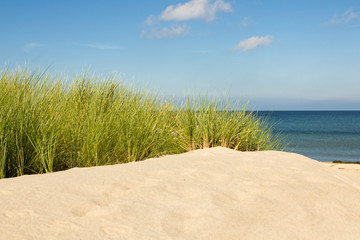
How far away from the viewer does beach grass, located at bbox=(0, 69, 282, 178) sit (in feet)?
11.2

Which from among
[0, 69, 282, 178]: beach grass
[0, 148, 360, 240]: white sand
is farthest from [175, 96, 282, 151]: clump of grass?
[0, 148, 360, 240]: white sand

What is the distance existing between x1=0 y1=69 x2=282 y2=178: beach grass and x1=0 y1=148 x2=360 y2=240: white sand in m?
0.76

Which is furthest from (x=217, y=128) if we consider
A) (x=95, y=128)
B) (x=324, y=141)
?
(x=324, y=141)

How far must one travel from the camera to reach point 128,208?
2.09 m

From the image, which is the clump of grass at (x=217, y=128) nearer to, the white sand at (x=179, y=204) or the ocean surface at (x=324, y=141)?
the ocean surface at (x=324, y=141)

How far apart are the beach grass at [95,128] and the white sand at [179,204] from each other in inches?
30.0

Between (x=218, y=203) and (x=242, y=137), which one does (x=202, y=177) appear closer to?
(x=218, y=203)

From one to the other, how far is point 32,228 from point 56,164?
2172 millimetres

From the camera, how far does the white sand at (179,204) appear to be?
72.9 inches

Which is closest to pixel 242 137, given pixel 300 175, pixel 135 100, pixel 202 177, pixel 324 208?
pixel 135 100

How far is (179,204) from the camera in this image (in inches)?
87.0

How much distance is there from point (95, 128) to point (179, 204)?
2071mm

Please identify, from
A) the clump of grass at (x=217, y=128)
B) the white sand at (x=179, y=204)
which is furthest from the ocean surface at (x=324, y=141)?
the white sand at (x=179, y=204)

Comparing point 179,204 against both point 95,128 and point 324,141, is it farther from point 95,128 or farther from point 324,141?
point 324,141
